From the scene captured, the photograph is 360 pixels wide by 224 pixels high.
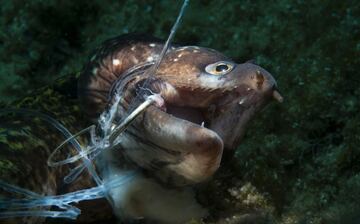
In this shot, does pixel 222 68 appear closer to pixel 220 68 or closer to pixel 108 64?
pixel 220 68

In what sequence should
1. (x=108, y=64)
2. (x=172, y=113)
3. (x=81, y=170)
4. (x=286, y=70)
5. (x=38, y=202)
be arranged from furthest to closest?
1. (x=286, y=70)
2. (x=108, y=64)
3. (x=172, y=113)
4. (x=81, y=170)
5. (x=38, y=202)

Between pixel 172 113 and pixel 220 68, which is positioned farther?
pixel 172 113

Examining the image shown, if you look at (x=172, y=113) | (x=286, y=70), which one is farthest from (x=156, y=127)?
(x=286, y=70)

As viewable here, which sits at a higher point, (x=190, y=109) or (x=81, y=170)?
(x=190, y=109)

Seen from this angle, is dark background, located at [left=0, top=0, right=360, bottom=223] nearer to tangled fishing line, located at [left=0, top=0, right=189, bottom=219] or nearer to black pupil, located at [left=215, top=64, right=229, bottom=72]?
black pupil, located at [left=215, top=64, right=229, bottom=72]

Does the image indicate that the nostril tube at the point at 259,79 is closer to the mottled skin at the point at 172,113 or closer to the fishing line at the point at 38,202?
the mottled skin at the point at 172,113

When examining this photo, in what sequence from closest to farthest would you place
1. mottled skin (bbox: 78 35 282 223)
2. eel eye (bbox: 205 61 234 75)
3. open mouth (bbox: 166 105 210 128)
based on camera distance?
mottled skin (bbox: 78 35 282 223), eel eye (bbox: 205 61 234 75), open mouth (bbox: 166 105 210 128)

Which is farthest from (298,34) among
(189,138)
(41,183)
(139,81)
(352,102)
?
(41,183)

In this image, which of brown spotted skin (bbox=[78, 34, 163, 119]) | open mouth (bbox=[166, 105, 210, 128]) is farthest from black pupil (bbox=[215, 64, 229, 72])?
brown spotted skin (bbox=[78, 34, 163, 119])
